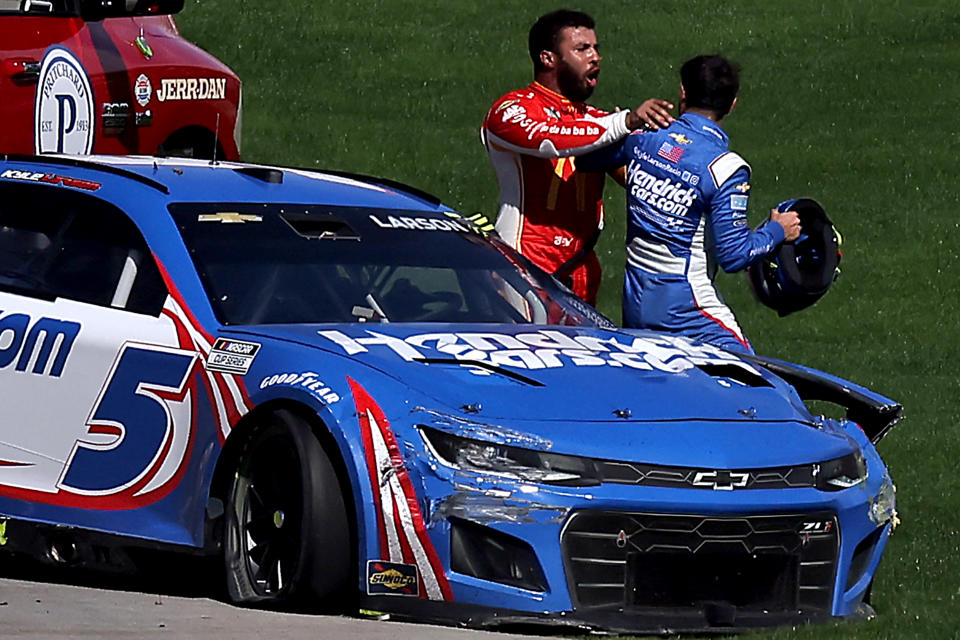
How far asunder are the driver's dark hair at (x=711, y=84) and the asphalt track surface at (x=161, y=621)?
286 centimetres

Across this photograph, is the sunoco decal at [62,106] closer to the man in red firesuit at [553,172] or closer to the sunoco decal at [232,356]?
the man in red firesuit at [553,172]

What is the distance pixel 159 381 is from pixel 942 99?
776 inches

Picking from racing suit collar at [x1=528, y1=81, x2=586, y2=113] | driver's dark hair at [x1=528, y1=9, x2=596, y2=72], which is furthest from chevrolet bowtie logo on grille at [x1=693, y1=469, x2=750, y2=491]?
driver's dark hair at [x1=528, y1=9, x2=596, y2=72]

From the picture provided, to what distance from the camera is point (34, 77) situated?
35.8ft

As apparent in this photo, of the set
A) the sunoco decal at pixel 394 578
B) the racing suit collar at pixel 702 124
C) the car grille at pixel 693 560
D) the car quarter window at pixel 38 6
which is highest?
the racing suit collar at pixel 702 124

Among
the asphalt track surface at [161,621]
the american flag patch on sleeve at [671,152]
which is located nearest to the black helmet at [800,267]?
the american flag patch on sleeve at [671,152]

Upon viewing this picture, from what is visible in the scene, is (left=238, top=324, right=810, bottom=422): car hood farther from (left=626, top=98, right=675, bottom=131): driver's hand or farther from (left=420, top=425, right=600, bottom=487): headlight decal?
(left=626, top=98, right=675, bottom=131): driver's hand

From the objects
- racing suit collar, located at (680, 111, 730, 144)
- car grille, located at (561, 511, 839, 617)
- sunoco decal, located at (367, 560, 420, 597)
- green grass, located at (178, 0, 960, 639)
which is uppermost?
racing suit collar, located at (680, 111, 730, 144)

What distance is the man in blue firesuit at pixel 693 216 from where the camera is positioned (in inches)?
319

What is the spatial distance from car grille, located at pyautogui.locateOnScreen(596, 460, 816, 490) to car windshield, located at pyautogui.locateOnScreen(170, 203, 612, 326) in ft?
4.16

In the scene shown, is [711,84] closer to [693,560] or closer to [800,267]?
[800,267]

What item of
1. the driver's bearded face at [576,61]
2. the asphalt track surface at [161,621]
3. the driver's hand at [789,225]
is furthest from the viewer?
the driver's bearded face at [576,61]

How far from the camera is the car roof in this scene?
737 centimetres

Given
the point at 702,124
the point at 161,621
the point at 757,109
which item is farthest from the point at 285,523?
the point at 757,109
